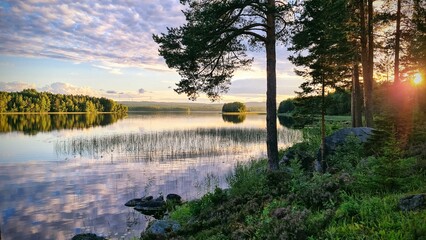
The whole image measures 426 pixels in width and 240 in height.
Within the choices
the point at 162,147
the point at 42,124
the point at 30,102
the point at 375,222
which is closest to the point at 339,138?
the point at 375,222

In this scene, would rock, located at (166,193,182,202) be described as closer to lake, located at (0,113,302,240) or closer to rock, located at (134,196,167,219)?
rock, located at (134,196,167,219)

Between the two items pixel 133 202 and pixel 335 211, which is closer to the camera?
pixel 335 211

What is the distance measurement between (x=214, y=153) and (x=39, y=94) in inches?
7451

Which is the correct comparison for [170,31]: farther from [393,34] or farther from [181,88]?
[393,34]

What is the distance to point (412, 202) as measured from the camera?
19.5ft

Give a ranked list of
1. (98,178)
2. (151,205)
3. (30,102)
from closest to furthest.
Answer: (151,205) < (98,178) < (30,102)

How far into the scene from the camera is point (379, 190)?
7.64 meters

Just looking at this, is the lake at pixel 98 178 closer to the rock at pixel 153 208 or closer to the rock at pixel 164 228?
the rock at pixel 153 208

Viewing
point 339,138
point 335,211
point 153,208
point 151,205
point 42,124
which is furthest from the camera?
point 42,124

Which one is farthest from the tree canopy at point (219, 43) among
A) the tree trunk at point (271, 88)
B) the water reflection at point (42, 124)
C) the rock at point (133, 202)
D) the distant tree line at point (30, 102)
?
the distant tree line at point (30, 102)

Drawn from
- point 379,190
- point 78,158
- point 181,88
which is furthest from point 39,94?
point 379,190

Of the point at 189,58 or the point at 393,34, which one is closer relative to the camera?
the point at 189,58

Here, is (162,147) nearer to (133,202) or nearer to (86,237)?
(133,202)

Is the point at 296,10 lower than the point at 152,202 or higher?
higher
